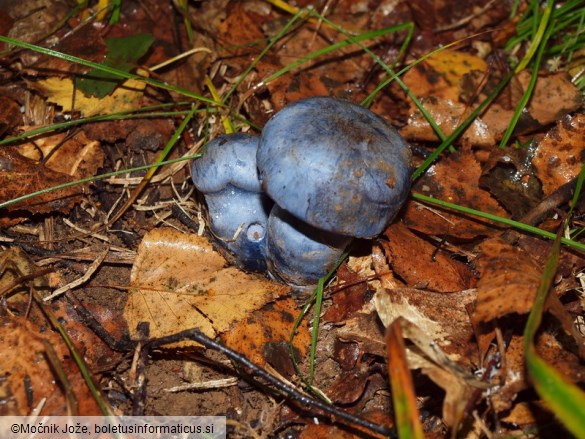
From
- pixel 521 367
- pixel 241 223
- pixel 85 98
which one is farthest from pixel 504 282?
pixel 85 98

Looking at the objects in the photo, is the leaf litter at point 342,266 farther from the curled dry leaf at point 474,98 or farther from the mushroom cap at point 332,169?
the mushroom cap at point 332,169

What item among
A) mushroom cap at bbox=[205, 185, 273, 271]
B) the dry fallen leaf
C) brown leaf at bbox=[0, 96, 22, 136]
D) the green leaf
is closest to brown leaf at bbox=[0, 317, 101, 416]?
mushroom cap at bbox=[205, 185, 273, 271]

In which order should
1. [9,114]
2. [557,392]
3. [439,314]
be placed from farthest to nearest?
[9,114] → [439,314] → [557,392]

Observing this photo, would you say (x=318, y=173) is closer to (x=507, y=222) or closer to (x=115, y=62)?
(x=507, y=222)

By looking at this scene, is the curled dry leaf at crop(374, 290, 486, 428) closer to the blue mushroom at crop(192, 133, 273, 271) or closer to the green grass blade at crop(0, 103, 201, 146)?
the blue mushroom at crop(192, 133, 273, 271)

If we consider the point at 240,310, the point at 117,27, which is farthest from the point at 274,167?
the point at 117,27

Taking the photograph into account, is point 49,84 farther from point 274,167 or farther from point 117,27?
point 274,167
